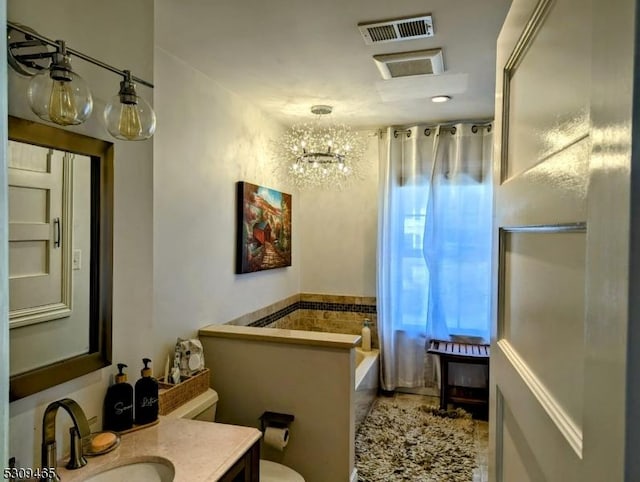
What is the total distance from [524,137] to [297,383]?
193 cm

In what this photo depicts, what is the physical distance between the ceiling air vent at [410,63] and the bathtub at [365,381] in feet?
7.16

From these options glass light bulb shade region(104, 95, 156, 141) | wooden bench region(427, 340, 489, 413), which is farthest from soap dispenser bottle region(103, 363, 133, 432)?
wooden bench region(427, 340, 489, 413)

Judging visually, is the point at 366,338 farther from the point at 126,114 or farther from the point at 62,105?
the point at 62,105

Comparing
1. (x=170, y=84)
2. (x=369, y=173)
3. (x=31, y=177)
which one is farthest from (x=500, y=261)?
(x=369, y=173)

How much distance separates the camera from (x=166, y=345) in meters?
2.31

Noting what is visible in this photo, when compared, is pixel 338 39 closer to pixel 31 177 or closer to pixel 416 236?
pixel 31 177

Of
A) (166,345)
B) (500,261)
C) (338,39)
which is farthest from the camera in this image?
(166,345)

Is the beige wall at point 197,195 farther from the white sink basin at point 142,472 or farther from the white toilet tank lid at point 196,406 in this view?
the white sink basin at point 142,472

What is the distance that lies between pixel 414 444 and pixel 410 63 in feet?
8.49

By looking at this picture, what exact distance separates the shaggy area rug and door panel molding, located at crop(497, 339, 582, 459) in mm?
2107

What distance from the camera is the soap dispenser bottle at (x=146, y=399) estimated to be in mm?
1629

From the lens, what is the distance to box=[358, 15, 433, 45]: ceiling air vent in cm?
193

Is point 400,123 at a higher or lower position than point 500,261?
higher

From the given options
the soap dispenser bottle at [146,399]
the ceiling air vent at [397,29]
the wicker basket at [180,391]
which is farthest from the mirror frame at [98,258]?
the ceiling air vent at [397,29]
